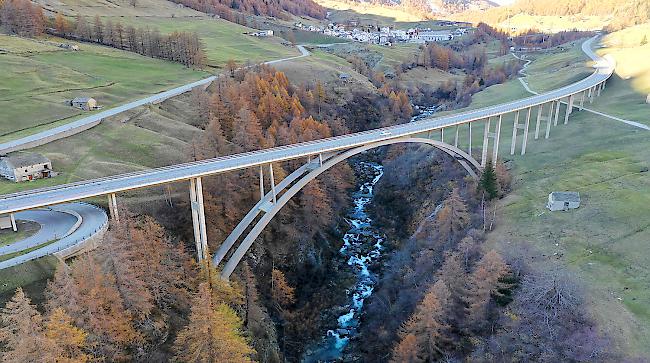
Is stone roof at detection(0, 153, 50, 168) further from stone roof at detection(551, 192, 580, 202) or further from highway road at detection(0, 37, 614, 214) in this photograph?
stone roof at detection(551, 192, 580, 202)

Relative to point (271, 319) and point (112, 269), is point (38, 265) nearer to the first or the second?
point (112, 269)

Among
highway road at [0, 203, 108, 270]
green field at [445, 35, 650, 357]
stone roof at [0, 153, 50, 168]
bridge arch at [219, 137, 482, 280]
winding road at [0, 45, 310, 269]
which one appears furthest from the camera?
stone roof at [0, 153, 50, 168]

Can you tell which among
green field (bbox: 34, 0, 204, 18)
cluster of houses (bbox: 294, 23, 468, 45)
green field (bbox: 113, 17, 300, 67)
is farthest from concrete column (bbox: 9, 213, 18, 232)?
cluster of houses (bbox: 294, 23, 468, 45)

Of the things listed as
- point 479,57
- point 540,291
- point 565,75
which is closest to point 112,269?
point 540,291

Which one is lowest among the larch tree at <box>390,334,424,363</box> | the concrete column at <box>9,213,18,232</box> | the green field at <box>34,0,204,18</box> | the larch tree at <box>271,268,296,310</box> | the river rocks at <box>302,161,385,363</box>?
the river rocks at <box>302,161,385,363</box>

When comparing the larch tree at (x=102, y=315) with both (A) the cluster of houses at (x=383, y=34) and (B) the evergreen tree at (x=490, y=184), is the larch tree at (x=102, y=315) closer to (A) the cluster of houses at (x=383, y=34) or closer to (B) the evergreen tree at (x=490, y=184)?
(B) the evergreen tree at (x=490, y=184)

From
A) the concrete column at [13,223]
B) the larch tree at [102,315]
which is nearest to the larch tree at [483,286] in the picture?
the larch tree at [102,315]
